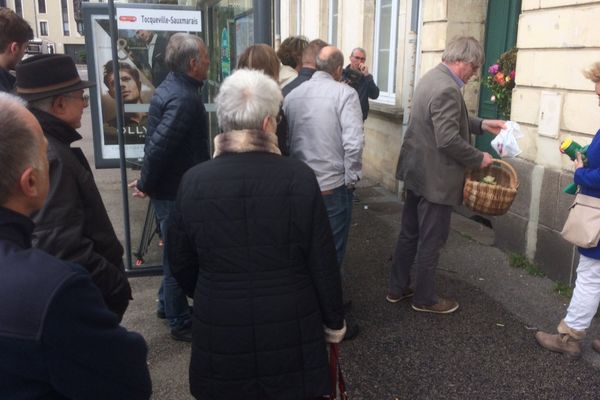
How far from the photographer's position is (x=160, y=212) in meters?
3.72

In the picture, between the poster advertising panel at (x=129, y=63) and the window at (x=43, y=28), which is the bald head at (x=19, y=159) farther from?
the window at (x=43, y=28)

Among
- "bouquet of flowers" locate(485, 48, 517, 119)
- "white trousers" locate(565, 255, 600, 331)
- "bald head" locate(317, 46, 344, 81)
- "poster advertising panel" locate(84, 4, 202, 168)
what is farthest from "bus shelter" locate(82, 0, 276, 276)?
"white trousers" locate(565, 255, 600, 331)

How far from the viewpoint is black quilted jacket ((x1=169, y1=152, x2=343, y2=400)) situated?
2.12 meters

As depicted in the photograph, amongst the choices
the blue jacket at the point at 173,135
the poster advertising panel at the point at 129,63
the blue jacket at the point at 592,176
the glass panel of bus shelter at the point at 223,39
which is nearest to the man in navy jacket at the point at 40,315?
the blue jacket at the point at 173,135

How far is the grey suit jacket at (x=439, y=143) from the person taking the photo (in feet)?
12.1

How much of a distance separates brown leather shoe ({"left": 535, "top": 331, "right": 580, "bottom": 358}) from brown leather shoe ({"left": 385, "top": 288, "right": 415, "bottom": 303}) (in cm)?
102

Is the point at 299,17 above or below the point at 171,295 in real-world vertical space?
above

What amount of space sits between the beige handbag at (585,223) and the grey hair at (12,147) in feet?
9.66

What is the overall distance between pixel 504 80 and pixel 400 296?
2478mm

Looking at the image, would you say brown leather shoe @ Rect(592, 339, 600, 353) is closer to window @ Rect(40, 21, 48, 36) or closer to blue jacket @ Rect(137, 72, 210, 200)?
blue jacket @ Rect(137, 72, 210, 200)

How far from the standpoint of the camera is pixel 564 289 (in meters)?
4.48

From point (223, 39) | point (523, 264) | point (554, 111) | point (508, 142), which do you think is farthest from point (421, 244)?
point (223, 39)

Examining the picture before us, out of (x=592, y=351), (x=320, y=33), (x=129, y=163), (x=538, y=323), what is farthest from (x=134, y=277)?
(x=320, y=33)

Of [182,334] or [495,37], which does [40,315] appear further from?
[495,37]
